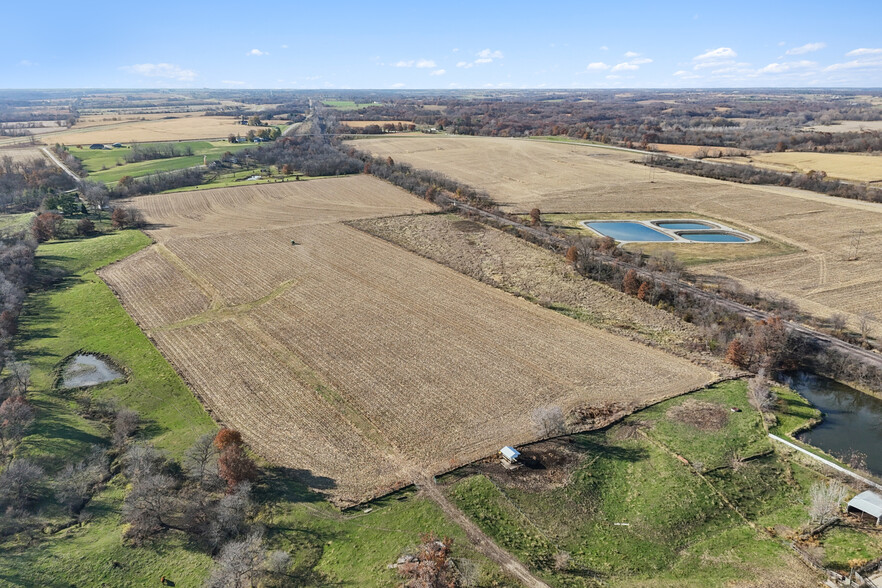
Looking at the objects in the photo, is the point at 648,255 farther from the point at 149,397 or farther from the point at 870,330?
the point at 149,397

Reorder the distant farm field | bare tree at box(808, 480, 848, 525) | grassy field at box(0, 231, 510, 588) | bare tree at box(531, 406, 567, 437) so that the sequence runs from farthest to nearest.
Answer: the distant farm field → bare tree at box(531, 406, 567, 437) → bare tree at box(808, 480, 848, 525) → grassy field at box(0, 231, 510, 588)

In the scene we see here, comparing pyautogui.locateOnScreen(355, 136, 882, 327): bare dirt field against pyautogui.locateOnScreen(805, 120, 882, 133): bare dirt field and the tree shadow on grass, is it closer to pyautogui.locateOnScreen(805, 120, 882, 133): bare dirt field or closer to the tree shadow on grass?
the tree shadow on grass

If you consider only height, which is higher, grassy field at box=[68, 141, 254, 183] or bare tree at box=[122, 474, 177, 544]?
grassy field at box=[68, 141, 254, 183]

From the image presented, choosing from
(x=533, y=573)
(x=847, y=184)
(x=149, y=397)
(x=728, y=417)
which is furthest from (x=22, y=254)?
(x=847, y=184)

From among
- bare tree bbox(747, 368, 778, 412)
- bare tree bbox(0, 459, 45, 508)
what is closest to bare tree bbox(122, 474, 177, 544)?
bare tree bbox(0, 459, 45, 508)

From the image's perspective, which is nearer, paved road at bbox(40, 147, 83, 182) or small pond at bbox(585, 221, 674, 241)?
small pond at bbox(585, 221, 674, 241)

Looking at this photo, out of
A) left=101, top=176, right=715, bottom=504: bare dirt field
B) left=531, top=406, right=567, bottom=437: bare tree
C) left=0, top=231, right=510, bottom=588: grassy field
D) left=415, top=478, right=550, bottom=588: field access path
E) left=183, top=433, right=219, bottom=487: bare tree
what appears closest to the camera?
left=415, top=478, right=550, bottom=588: field access path

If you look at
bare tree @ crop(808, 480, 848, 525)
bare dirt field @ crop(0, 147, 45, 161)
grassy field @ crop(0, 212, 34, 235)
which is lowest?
bare tree @ crop(808, 480, 848, 525)
